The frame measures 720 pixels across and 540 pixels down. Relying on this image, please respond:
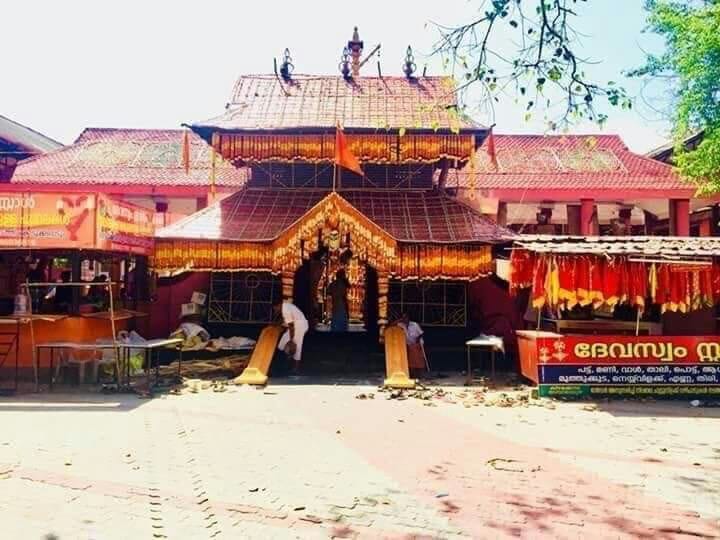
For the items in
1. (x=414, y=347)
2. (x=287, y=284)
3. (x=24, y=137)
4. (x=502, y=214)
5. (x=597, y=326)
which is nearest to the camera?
(x=597, y=326)

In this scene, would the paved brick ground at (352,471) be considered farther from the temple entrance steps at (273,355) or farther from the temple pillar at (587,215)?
the temple pillar at (587,215)

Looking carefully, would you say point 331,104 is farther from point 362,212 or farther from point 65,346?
point 65,346

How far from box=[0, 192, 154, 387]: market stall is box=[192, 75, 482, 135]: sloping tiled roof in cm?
360

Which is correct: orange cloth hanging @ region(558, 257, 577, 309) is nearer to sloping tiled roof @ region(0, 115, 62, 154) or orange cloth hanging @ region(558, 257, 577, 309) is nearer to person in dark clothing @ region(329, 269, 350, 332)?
person in dark clothing @ region(329, 269, 350, 332)

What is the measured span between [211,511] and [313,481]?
108cm

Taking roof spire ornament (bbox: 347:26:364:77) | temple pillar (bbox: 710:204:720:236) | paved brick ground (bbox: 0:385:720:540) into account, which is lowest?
paved brick ground (bbox: 0:385:720:540)

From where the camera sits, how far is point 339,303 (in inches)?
594

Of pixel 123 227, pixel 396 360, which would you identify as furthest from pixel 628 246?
pixel 123 227

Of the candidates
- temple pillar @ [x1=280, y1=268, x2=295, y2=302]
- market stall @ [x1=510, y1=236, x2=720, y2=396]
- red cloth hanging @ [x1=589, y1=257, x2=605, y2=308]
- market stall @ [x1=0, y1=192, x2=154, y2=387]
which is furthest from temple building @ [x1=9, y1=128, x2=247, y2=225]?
red cloth hanging @ [x1=589, y1=257, x2=605, y2=308]

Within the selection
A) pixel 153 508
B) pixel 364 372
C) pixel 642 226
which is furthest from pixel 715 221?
pixel 153 508

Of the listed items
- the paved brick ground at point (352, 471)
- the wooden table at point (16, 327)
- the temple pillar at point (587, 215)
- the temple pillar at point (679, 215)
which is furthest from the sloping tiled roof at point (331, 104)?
the temple pillar at point (679, 215)

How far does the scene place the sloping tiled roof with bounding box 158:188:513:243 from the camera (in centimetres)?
1207

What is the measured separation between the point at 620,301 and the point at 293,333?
6366mm

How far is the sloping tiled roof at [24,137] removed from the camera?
18970mm
